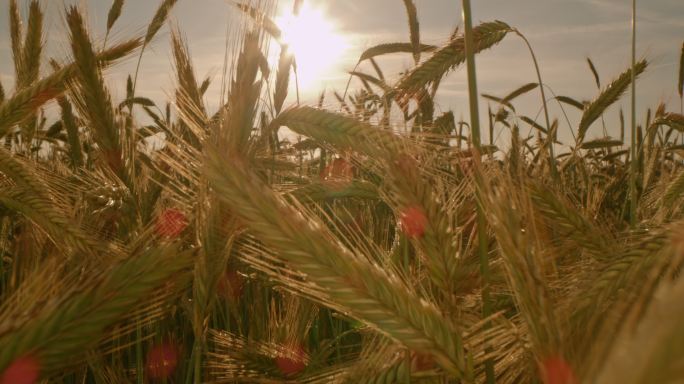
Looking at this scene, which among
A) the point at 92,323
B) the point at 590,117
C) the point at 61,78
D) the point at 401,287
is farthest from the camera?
the point at 590,117

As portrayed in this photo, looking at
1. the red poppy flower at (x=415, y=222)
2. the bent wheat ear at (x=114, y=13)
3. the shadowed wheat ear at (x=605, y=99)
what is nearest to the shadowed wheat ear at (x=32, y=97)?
the red poppy flower at (x=415, y=222)

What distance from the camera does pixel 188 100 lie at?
194cm

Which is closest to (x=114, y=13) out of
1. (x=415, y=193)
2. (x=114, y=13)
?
(x=114, y=13)

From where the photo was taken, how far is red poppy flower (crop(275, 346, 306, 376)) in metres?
1.93

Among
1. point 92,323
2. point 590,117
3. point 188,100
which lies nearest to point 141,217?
point 188,100

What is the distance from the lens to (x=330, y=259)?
1148 millimetres

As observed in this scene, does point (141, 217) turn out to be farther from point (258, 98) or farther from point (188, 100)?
point (258, 98)

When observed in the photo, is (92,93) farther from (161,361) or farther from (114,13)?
(114,13)

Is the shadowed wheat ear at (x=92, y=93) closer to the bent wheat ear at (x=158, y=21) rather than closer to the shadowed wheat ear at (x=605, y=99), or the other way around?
the bent wheat ear at (x=158, y=21)

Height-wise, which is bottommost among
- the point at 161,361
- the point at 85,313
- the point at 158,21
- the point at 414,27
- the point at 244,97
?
the point at 161,361

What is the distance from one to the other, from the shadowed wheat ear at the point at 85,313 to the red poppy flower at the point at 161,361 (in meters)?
1.06

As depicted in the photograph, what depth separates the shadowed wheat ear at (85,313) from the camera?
3.13ft

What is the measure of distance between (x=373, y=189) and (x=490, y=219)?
939 millimetres

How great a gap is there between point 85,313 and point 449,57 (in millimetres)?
1418
